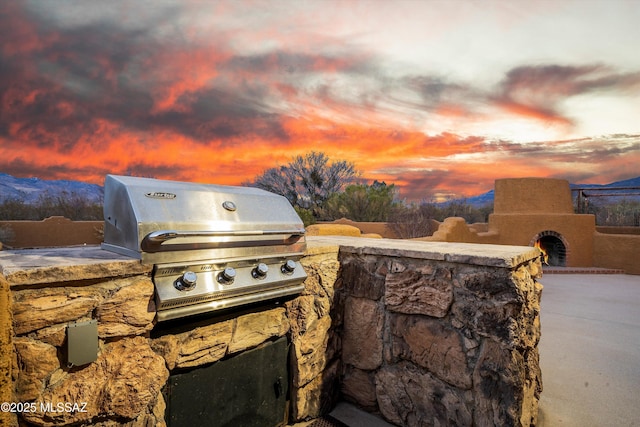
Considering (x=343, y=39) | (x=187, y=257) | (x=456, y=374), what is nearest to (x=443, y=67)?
(x=343, y=39)

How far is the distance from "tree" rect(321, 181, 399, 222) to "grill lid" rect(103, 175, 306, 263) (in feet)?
43.2

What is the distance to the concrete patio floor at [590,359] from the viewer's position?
2.40 meters

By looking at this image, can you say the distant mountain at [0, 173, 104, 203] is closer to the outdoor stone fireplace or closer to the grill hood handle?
the outdoor stone fireplace

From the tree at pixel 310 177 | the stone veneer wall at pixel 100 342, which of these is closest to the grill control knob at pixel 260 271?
the stone veneer wall at pixel 100 342

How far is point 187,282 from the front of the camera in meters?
1.45

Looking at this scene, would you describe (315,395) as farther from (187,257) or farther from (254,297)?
(187,257)

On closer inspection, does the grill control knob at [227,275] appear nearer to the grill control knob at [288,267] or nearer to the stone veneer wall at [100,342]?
the stone veneer wall at [100,342]

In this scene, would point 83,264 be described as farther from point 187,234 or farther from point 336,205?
point 336,205

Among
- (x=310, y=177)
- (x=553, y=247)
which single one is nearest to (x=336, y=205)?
(x=310, y=177)

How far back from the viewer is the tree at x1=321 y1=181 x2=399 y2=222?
15.1m

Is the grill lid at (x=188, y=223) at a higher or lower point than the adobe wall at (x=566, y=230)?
higher

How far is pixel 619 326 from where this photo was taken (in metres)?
4.57

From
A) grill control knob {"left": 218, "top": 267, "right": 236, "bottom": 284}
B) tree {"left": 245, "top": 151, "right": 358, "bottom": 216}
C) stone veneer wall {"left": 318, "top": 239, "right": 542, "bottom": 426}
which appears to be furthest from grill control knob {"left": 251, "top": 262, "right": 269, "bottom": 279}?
tree {"left": 245, "top": 151, "right": 358, "bottom": 216}

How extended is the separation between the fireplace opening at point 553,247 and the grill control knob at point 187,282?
434 inches
